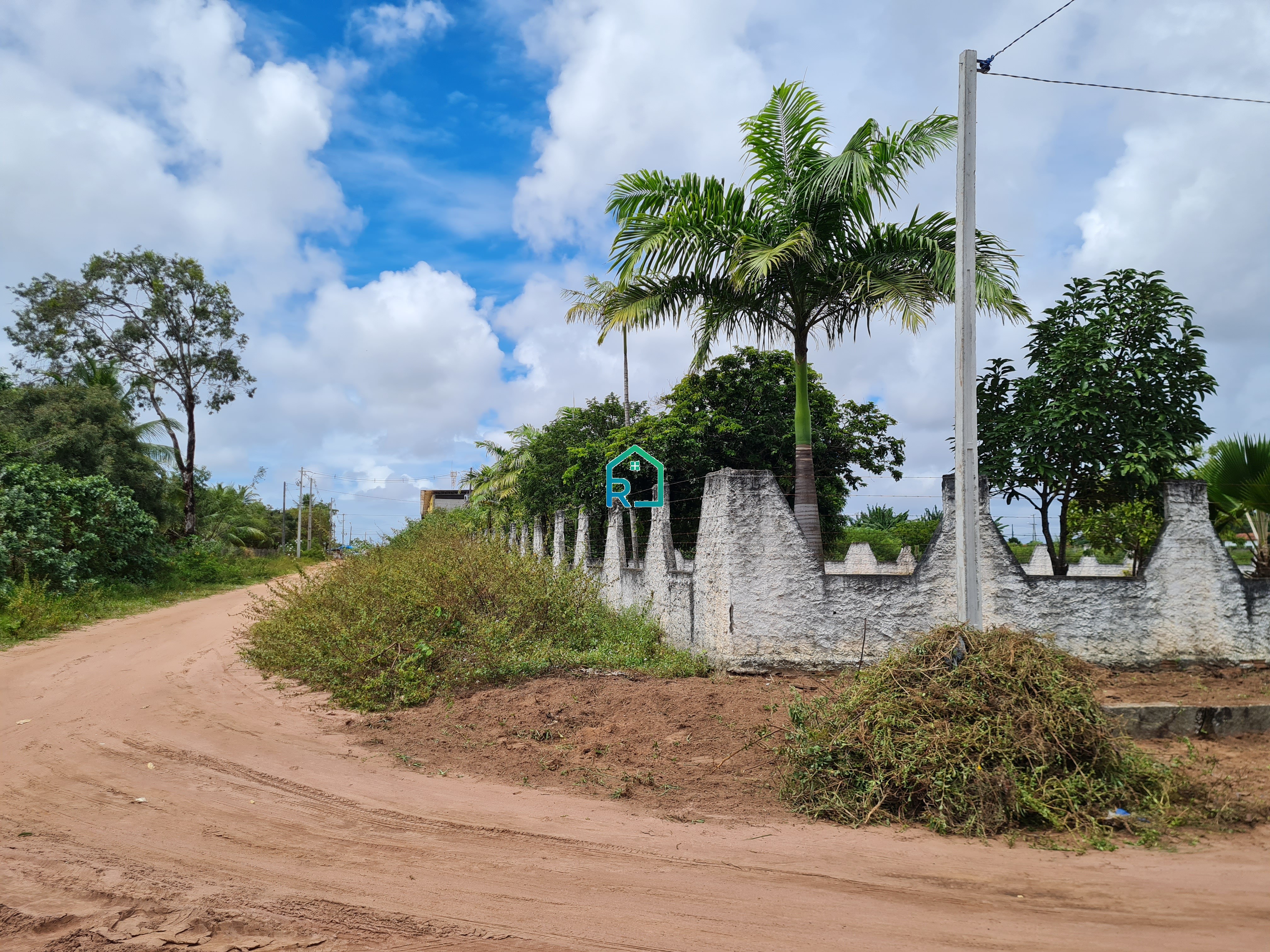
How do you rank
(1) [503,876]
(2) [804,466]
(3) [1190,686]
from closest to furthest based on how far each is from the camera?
(1) [503,876]
(3) [1190,686]
(2) [804,466]

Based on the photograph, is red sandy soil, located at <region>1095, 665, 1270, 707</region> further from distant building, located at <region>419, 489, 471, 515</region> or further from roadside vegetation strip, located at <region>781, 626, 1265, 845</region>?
distant building, located at <region>419, 489, 471, 515</region>

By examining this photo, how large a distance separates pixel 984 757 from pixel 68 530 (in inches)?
682

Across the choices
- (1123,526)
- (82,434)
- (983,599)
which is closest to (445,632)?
(983,599)

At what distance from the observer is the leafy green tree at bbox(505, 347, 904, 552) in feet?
53.0

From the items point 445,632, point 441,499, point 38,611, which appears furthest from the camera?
point 441,499

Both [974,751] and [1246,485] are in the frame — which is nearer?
[974,751]

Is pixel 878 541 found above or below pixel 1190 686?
above

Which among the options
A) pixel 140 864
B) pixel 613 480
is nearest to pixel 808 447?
pixel 613 480

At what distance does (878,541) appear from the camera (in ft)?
75.5

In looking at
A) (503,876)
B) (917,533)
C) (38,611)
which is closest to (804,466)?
(503,876)

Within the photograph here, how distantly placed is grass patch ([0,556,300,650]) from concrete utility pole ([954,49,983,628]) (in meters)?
10.9

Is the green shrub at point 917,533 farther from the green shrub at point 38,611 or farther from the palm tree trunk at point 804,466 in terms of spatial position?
the green shrub at point 38,611

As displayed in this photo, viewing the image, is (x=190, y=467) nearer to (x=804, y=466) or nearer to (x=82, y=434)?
(x=82, y=434)

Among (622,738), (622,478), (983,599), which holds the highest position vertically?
(622,478)
